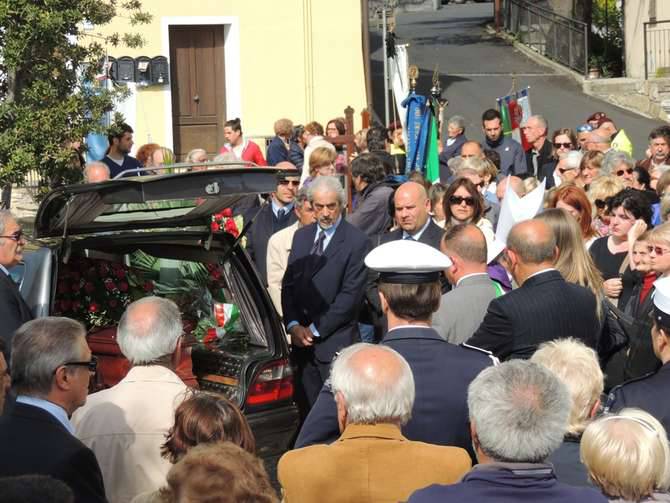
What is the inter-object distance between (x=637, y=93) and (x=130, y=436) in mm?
23510

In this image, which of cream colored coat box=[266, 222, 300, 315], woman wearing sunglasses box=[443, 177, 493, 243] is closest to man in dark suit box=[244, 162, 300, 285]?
cream colored coat box=[266, 222, 300, 315]

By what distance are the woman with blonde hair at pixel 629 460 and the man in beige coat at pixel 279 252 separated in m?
5.20

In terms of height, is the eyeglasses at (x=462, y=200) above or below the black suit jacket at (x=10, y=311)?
above

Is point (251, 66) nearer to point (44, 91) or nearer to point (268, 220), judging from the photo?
point (268, 220)

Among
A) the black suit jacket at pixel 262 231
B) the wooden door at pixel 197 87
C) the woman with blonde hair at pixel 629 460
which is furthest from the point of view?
the wooden door at pixel 197 87

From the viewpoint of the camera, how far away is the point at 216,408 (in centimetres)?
440

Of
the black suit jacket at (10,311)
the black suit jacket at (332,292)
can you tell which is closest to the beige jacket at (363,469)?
the black suit jacket at (10,311)

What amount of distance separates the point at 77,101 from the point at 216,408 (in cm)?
548

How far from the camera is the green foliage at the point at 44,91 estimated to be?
29.3 ft

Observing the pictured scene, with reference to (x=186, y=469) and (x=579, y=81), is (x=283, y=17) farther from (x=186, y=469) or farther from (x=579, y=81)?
(x=186, y=469)

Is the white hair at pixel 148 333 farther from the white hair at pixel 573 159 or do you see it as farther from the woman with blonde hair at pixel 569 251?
the white hair at pixel 573 159

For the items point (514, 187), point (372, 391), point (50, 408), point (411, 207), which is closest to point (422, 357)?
point (372, 391)

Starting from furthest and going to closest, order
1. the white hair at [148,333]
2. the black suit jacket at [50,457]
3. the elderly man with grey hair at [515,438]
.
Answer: the white hair at [148,333], the black suit jacket at [50,457], the elderly man with grey hair at [515,438]

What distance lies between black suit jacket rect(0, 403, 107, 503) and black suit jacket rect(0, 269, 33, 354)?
2094 millimetres
